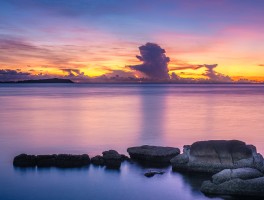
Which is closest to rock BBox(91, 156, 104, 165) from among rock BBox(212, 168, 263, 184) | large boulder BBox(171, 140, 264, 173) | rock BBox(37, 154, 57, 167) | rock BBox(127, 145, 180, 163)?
rock BBox(127, 145, 180, 163)

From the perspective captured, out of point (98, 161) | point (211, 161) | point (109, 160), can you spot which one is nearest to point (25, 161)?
point (98, 161)

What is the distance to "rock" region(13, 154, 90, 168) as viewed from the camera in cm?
2130

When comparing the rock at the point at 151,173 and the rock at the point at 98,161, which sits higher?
the rock at the point at 98,161

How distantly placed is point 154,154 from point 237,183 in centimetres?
644

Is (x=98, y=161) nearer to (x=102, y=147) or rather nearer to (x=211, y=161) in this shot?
(x=211, y=161)

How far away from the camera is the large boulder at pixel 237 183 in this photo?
15.9 meters

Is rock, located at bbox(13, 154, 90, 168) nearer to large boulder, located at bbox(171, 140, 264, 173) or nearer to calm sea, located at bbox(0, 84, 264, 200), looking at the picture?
calm sea, located at bbox(0, 84, 264, 200)

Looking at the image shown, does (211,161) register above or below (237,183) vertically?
above

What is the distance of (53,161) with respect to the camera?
70.6 ft

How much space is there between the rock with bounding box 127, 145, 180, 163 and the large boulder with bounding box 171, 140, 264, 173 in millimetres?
1476

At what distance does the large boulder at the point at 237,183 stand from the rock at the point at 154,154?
4.89 m

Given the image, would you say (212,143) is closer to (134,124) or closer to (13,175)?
(13,175)

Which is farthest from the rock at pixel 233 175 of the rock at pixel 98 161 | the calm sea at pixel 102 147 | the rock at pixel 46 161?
the rock at pixel 46 161

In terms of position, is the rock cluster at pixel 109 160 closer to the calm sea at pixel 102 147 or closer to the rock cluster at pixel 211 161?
the rock cluster at pixel 211 161
